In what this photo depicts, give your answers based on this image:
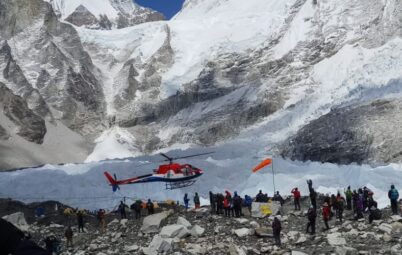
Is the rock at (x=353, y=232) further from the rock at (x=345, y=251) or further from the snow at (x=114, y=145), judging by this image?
the snow at (x=114, y=145)

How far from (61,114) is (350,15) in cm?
8755

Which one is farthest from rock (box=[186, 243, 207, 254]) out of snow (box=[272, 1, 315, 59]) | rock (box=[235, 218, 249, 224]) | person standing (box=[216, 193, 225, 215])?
snow (box=[272, 1, 315, 59])

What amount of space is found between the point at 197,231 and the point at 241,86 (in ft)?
440

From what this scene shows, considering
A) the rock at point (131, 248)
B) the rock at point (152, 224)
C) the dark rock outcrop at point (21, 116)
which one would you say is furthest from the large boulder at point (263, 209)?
the dark rock outcrop at point (21, 116)

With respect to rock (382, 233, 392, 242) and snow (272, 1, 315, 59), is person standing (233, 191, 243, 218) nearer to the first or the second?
rock (382, 233, 392, 242)

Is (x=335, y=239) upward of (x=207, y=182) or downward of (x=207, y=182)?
downward

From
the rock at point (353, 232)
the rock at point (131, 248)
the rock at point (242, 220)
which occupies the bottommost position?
the rock at point (131, 248)

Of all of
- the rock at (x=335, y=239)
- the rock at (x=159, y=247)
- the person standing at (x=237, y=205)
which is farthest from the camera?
the person standing at (x=237, y=205)

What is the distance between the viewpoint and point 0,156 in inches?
4719

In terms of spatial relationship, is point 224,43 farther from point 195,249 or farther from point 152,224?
point 195,249

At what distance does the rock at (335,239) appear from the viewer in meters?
20.3

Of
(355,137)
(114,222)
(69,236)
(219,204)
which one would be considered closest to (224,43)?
(355,137)

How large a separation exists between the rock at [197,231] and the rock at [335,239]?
5781 millimetres

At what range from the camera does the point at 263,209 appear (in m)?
28.7
